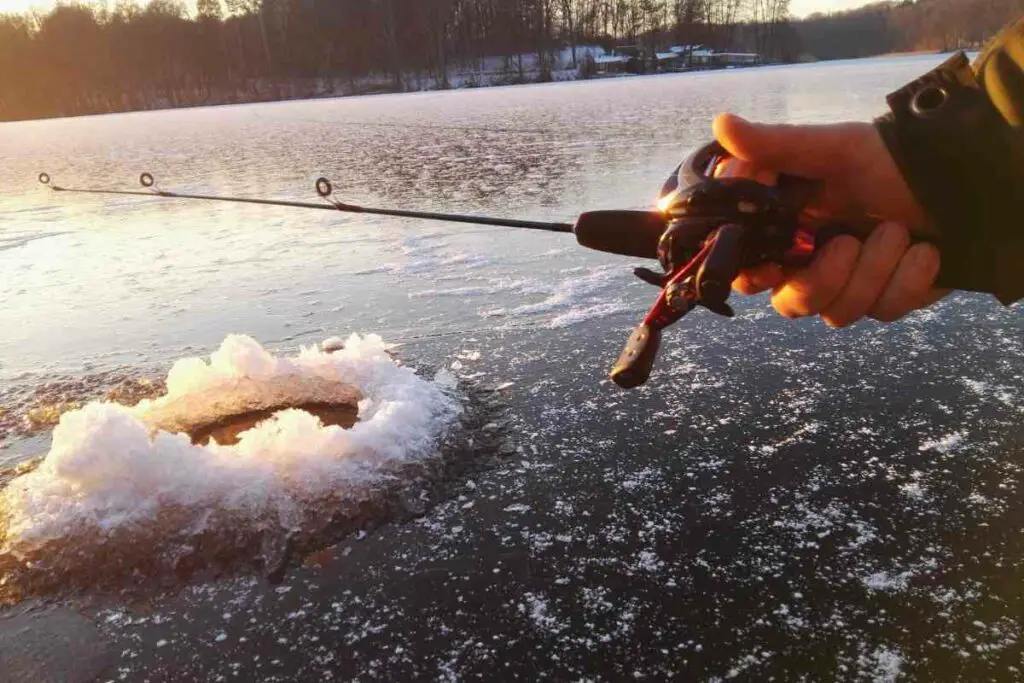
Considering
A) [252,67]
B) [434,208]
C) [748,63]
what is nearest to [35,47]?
[252,67]

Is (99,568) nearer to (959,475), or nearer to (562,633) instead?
(562,633)

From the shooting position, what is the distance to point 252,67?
53.0 metres

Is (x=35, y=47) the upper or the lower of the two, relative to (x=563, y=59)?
upper

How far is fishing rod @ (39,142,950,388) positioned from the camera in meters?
0.94

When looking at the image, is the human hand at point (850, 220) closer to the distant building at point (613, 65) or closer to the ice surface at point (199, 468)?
the ice surface at point (199, 468)

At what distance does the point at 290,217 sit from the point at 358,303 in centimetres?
309

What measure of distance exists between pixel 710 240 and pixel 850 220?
15.7 inches

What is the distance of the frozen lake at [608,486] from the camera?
151 cm

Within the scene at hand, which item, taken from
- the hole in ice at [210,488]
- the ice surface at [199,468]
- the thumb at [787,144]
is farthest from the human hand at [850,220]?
the ice surface at [199,468]

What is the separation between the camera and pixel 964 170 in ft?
3.81

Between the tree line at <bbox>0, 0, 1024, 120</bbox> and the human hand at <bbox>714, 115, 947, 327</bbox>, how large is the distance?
4414 cm

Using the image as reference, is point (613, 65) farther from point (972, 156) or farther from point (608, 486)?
point (972, 156)

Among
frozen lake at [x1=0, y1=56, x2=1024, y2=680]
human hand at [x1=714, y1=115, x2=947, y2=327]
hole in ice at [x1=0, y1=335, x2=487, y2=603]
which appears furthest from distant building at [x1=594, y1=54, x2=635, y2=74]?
human hand at [x1=714, y1=115, x2=947, y2=327]

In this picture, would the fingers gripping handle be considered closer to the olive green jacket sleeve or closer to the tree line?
the olive green jacket sleeve
